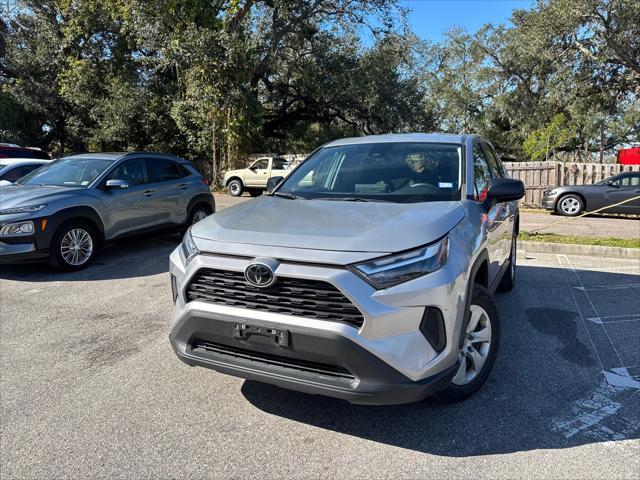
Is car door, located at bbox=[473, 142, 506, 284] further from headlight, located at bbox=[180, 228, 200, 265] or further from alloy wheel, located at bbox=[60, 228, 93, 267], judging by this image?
alloy wheel, located at bbox=[60, 228, 93, 267]

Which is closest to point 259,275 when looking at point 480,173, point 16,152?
point 480,173

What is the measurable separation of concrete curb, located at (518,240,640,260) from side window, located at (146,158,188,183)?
623cm

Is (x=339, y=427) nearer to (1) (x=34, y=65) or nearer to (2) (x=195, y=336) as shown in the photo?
(2) (x=195, y=336)

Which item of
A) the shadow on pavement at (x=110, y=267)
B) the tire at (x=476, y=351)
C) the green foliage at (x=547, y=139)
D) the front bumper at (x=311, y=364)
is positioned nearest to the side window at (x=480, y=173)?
the tire at (x=476, y=351)

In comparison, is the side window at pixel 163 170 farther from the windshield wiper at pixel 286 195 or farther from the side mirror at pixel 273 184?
the windshield wiper at pixel 286 195

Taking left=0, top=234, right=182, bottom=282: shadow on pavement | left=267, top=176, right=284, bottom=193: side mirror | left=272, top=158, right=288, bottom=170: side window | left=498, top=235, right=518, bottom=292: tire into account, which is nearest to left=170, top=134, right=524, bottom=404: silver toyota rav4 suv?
left=267, top=176, right=284, bottom=193: side mirror

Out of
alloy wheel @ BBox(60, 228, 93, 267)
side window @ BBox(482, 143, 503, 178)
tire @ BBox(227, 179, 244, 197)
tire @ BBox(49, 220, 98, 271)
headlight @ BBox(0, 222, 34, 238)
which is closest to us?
side window @ BBox(482, 143, 503, 178)

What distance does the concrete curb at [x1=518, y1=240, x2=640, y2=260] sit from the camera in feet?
26.5

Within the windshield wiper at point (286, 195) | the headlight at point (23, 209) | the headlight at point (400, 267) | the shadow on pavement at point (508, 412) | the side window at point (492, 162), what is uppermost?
the side window at point (492, 162)

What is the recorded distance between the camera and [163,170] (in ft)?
27.8

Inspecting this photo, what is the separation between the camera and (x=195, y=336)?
2855mm

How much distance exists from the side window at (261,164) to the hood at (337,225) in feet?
56.2

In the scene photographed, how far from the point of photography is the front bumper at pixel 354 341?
245 cm

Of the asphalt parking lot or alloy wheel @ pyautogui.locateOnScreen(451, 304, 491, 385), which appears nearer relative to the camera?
the asphalt parking lot
